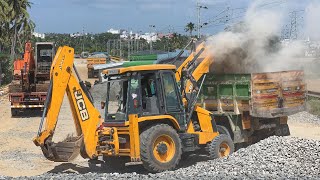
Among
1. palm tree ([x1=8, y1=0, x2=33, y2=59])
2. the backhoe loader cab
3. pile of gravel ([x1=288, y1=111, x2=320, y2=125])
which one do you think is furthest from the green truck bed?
palm tree ([x1=8, y1=0, x2=33, y2=59])

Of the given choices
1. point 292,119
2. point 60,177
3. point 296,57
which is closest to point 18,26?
point 292,119

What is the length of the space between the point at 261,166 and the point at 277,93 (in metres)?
4.14

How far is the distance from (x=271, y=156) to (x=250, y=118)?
9.04ft

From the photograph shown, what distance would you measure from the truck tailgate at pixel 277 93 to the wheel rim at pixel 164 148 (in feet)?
10.5

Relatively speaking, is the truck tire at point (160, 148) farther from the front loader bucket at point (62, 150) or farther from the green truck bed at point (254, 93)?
the green truck bed at point (254, 93)

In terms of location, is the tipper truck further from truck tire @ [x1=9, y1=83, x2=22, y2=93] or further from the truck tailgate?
truck tire @ [x1=9, y1=83, x2=22, y2=93]

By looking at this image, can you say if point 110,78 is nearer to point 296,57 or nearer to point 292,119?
point 296,57

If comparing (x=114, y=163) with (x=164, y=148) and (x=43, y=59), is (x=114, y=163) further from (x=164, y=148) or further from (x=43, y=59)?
(x=43, y=59)

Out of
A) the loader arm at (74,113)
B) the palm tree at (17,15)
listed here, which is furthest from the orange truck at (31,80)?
the palm tree at (17,15)

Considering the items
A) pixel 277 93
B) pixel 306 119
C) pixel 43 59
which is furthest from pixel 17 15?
pixel 277 93

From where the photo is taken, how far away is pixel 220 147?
488 inches

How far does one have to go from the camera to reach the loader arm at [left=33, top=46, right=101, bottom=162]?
10.9m

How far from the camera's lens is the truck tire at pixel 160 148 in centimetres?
1066

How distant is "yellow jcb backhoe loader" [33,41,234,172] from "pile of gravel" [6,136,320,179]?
23.7 inches
